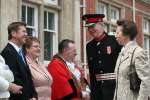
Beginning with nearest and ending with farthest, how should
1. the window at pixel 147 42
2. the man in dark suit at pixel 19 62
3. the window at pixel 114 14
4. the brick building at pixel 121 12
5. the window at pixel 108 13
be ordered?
1. the man in dark suit at pixel 19 62
2. the brick building at pixel 121 12
3. the window at pixel 108 13
4. the window at pixel 114 14
5. the window at pixel 147 42

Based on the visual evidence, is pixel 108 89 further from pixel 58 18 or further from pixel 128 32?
pixel 58 18

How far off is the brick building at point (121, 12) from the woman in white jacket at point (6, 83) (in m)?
7.47

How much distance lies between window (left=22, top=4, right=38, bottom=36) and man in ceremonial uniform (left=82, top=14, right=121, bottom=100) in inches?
153

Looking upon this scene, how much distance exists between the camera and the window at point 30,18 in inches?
450

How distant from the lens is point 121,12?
16188mm

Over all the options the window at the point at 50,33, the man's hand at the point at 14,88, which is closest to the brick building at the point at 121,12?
the window at the point at 50,33

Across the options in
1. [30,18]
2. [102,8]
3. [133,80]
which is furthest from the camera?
[102,8]

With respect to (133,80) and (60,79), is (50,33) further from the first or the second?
(133,80)

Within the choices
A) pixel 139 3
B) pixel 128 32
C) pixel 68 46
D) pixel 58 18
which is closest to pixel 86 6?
pixel 58 18

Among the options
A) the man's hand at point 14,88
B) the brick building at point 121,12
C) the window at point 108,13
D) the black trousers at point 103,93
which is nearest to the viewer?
the man's hand at point 14,88

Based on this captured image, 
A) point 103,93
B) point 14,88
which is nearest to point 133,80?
point 14,88

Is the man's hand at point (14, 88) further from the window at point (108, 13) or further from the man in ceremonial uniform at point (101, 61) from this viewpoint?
the window at point (108, 13)

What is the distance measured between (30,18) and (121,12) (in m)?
5.07

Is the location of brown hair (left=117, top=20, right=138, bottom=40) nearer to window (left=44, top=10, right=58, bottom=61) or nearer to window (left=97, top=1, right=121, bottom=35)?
window (left=44, top=10, right=58, bottom=61)
